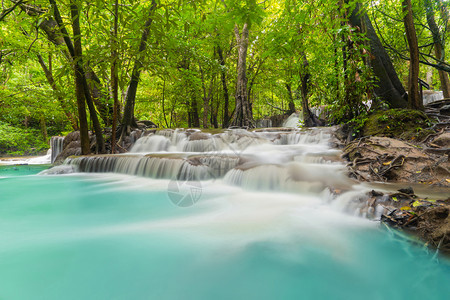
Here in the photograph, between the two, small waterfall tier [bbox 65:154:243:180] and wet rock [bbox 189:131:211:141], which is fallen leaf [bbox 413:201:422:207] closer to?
small waterfall tier [bbox 65:154:243:180]

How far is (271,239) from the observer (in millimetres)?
2045

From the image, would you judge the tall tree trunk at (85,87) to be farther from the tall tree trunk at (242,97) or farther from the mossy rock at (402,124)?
the mossy rock at (402,124)

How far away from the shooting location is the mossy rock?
4375 mm

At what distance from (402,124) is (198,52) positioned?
791 cm

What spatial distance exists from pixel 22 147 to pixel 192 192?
1609cm

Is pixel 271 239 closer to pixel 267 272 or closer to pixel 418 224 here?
pixel 267 272

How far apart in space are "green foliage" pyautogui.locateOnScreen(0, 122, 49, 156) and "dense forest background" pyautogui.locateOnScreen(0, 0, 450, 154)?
0.08 meters

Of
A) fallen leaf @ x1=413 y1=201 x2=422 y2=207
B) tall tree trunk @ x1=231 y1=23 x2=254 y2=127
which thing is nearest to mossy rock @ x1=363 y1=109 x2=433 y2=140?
fallen leaf @ x1=413 y1=201 x2=422 y2=207

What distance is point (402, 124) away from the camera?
4617 mm

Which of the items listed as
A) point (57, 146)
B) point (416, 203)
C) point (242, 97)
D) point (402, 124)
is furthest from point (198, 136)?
point (57, 146)

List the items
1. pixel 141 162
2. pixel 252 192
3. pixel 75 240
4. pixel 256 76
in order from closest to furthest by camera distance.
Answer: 1. pixel 75 240
2. pixel 252 192
3. pixel 141 162
4. pixel 256 76

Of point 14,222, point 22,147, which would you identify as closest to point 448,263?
point 14,222

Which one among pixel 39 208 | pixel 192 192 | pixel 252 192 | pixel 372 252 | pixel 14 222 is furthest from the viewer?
pixel 192 192

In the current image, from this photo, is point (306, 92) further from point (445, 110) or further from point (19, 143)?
point (19, 143)
